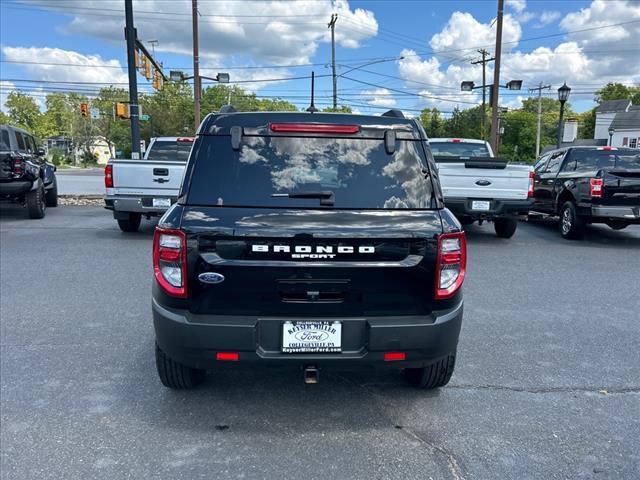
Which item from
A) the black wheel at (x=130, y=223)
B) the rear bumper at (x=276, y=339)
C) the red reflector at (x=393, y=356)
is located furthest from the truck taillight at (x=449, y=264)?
the black wheel at (x=130, y=223)

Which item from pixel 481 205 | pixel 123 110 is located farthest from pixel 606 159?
pixel 123 110

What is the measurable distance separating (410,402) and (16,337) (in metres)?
3.54

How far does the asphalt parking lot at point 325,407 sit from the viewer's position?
2.73 m

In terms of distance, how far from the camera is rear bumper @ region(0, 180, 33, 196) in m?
10.8

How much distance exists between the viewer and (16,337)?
4.52 m

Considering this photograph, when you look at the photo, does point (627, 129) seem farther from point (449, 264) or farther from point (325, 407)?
point (325, 407)

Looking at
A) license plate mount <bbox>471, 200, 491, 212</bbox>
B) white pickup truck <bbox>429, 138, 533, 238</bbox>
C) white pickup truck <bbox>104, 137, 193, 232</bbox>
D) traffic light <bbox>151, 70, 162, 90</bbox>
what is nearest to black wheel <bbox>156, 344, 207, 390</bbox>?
white pickup truck <bbox>104, 137, 193, 232</bbox>

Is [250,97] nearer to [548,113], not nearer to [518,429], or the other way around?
[548,113]

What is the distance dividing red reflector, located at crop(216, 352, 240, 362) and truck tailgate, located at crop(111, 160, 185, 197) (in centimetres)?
675

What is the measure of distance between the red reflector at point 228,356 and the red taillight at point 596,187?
28.1 ft

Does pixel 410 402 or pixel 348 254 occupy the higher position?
pixel 348 254

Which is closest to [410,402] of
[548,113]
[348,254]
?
[348,254]

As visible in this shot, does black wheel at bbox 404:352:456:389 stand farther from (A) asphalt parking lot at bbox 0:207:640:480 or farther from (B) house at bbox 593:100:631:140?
(B) house at bbox 593:100:631:140

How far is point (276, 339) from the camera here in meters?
2.80
